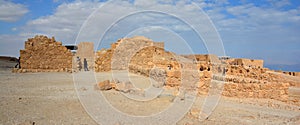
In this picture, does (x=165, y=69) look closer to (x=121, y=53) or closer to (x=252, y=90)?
(x=252, y=90)

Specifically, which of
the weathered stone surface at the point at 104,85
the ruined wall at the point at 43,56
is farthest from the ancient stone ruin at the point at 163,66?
the weathered stone surface at the point at 104,85

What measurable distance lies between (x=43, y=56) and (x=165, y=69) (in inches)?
449

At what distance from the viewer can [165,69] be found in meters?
13.1

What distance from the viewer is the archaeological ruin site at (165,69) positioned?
11297 mm

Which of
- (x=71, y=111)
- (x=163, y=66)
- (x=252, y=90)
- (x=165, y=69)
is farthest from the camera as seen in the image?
(x=163, y=66)

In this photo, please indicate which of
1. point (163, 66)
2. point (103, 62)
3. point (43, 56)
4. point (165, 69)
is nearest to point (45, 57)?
point (43, 56)

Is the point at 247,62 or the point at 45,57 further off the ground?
the point at 45,57

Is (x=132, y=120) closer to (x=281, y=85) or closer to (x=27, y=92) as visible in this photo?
(x=27, y=92)

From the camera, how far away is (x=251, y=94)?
11.3 meters

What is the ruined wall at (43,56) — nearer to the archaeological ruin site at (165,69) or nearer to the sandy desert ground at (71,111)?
the archaeological ruin site at (165,69)

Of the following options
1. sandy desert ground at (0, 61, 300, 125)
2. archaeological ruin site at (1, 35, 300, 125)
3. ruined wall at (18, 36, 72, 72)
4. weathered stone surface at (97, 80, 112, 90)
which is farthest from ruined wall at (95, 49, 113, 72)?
sandy desert ground at (0, 61, 300, 125)

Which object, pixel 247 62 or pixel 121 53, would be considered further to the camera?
pixel 247 62

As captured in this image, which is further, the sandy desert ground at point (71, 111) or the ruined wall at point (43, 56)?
the ruined wall at point (43, 56)

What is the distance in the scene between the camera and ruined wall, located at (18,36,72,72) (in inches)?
785
